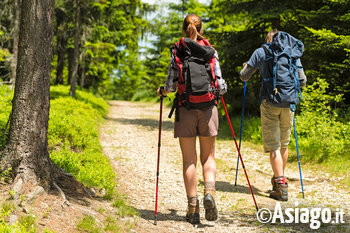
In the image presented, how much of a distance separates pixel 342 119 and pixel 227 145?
10.6ft

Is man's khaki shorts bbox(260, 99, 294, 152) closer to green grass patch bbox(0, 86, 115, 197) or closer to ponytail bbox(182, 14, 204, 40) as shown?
ponytail bbox(182, 14, 204, 40)

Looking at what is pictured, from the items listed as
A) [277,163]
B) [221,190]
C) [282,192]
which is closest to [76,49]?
[221,190]

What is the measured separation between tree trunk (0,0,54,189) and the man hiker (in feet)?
9.53

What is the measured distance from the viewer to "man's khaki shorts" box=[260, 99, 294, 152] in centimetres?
521

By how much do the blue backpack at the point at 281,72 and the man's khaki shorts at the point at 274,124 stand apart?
0.20m

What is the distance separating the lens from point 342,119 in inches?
356

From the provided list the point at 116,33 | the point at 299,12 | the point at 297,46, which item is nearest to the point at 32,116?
the point at 297,46

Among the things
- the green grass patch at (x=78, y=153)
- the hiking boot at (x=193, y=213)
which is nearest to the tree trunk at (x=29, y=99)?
the green grass patch at (x=78, y=153)

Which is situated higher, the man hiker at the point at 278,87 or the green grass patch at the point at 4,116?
the man hiker at the point at 278,87

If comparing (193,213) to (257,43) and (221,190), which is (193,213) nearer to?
(221,190)

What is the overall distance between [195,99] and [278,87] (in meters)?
1.82

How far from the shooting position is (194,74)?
12.3 ft

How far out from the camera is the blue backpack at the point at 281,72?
16.4 ft

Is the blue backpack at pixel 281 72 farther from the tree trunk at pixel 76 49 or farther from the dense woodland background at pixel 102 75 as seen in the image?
the tree trunk at pixel 76 49
